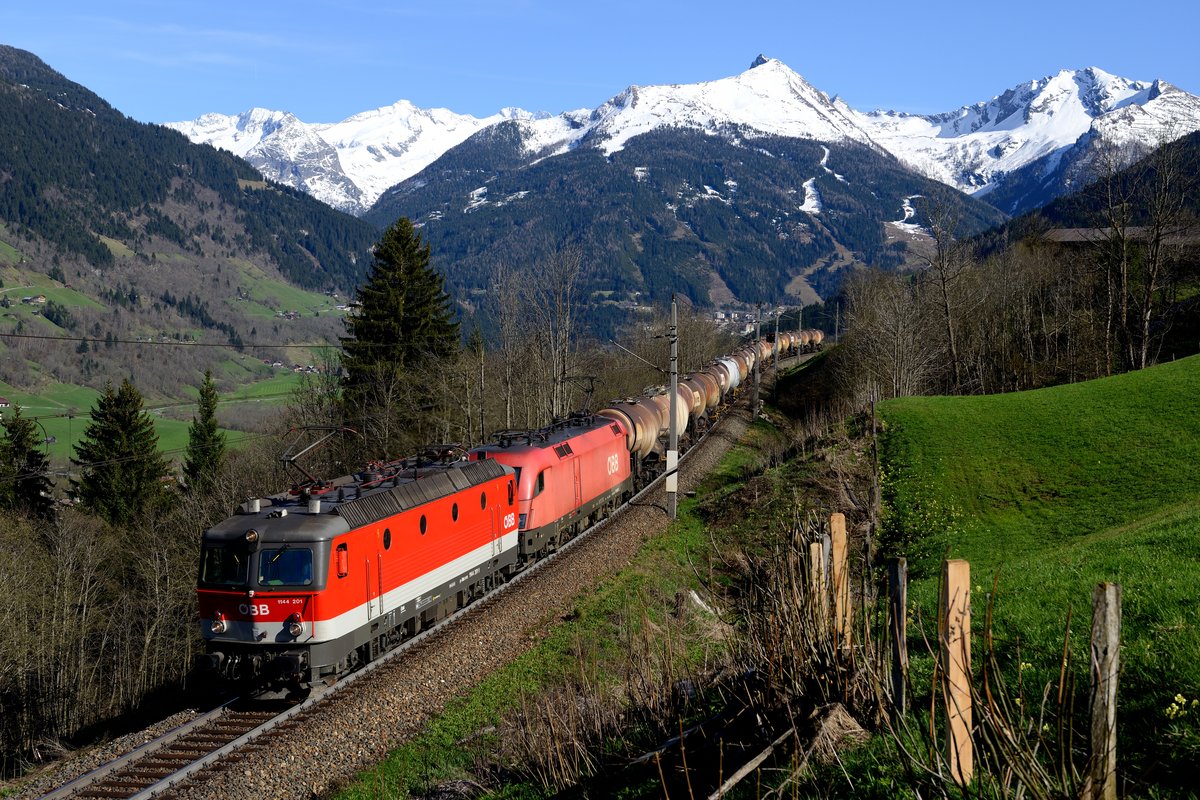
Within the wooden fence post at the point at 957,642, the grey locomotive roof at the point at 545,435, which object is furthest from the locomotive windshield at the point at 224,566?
the wooden fence post at the point at 957,642

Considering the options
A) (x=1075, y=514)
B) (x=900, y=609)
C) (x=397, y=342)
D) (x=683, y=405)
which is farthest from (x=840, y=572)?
(x=397, y=342)

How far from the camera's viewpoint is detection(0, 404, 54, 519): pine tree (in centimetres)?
5422

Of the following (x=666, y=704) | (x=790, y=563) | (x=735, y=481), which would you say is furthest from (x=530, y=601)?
(x=735, y=481)

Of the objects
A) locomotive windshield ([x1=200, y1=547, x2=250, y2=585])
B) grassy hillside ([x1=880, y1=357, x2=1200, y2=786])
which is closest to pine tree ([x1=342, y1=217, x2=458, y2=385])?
grassy hillside ([x1=880, y1=357, x2=1200, y2=786])

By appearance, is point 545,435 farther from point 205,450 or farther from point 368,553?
point 205,450

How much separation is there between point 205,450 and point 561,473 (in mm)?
43121

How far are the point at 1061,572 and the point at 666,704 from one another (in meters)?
7.57

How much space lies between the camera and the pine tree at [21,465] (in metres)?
54.2

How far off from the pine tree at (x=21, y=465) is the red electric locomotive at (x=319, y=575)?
4506cm

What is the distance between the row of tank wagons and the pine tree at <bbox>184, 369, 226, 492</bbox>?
1140 inches

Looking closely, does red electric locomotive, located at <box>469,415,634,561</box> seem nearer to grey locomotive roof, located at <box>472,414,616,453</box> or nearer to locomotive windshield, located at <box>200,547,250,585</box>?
grey locomotive roof, located at <box>472,414,616,453</box>

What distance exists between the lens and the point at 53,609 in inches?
1588

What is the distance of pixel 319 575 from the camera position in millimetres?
16188

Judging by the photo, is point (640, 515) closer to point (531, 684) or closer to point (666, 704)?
point (531, 684)
